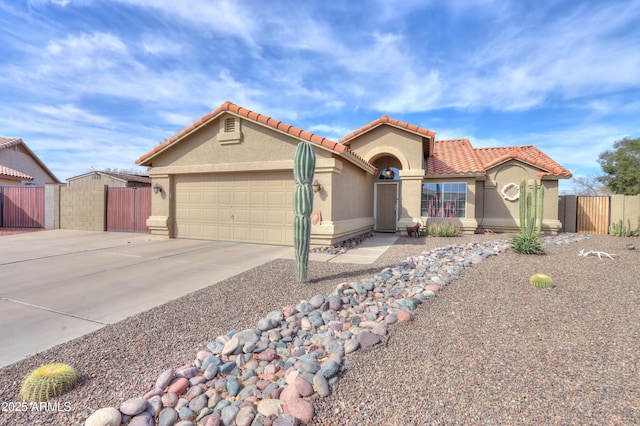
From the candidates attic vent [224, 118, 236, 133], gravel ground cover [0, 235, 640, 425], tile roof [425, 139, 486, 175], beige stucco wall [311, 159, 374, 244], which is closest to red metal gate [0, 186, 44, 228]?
attic vent [224, 118, 236, 133]

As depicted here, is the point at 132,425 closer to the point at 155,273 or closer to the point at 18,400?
the point at 18,400

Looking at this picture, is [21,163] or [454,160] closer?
[454,160]

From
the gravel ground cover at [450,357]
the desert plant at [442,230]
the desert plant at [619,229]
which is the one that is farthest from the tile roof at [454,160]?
the gravel ground cover at [450,357]

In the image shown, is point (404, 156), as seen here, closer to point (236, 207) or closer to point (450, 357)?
point (236, 207)

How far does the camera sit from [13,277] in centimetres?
611

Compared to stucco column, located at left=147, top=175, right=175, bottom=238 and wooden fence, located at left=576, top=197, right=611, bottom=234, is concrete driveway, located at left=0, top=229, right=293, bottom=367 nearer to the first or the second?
stucco column, located at left=147, top=175, right=175, bottom=238

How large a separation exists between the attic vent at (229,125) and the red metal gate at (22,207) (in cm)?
1220

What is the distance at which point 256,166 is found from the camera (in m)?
10.3

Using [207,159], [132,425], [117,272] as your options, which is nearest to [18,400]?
[132,425]

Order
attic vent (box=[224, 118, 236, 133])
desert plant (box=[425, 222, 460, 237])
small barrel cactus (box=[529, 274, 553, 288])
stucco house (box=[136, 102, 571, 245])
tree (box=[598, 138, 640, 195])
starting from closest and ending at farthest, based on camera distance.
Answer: small barrel cactus (box=[529, 274, 553, 288]), stucco house (box=[136, 102, 571, 245]), attic vent (box=[224, 118, 236, 133]), desert plant (box=[425, 222, 460, 237]), tree (box=[598, 138, 640, 195])

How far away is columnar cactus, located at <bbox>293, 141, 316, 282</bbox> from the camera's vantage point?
5.67m

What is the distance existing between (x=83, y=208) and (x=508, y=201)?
1994cm

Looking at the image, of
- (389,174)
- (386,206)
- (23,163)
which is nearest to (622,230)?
(386,206)

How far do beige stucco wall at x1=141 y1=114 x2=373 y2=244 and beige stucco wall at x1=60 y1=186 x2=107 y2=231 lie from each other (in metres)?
4.68
